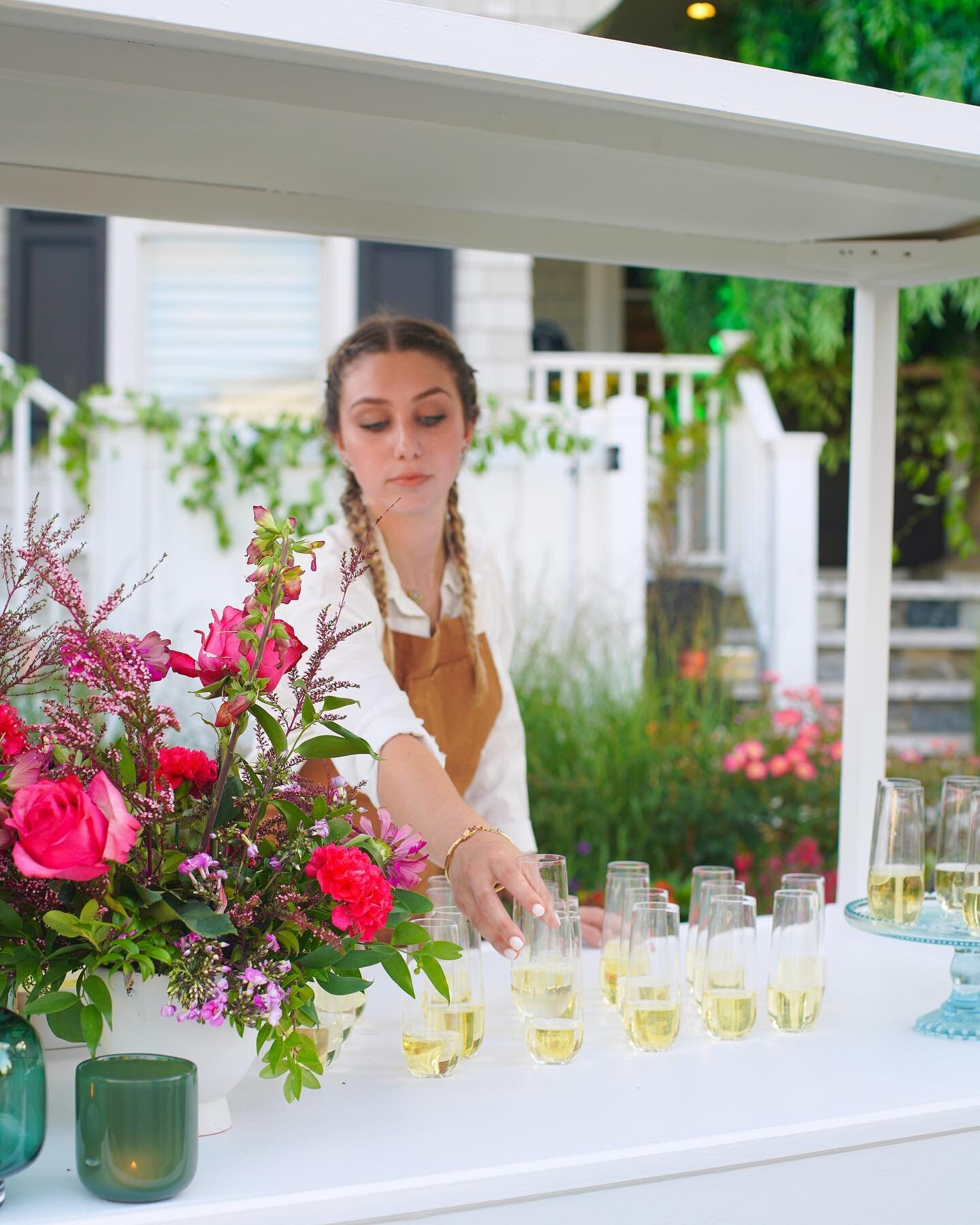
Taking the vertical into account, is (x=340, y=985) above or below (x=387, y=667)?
below

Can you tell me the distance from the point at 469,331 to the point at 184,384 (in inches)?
60.7

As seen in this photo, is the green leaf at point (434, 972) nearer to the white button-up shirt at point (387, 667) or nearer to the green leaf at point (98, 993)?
the green leaf at point (98, 993)

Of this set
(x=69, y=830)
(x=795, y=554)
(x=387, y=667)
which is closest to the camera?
(x=69, y=830)

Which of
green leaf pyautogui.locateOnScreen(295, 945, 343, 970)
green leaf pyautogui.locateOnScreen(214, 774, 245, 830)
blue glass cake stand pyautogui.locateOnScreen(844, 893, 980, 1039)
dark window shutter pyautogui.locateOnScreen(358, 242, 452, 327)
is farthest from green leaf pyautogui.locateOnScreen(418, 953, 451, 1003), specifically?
dark window shutter pyautogui.locateOnScreen(358, 242, 452, 327)

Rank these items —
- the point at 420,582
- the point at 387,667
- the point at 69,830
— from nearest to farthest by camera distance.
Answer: the point at 69,830 < the point at 387,667 < the point at 420,582

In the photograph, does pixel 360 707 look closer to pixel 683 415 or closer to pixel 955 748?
pixel 955 748

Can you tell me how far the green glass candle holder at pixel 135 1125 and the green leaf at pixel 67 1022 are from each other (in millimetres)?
70

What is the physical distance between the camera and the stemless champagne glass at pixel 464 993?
153 centimetres

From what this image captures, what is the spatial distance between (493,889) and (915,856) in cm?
59

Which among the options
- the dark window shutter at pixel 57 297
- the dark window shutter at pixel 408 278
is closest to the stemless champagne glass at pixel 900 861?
the dark window shutter at pixel 408 278

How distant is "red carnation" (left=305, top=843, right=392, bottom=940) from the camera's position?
123 cm

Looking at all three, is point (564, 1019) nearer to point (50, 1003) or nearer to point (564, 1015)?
point (564, 1015)

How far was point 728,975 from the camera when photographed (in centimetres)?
169

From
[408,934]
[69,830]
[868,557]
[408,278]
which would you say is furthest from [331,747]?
[408,278]
